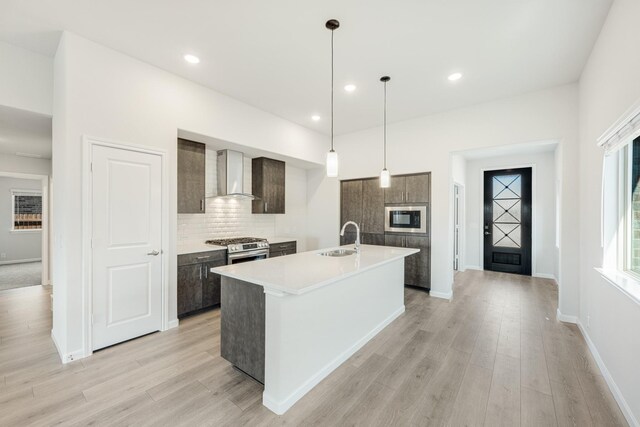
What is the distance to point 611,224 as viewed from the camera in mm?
2385

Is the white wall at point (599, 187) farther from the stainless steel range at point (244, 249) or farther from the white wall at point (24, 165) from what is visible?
the white wall at point (24, 165)

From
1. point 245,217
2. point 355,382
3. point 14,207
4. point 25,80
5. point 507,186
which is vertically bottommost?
point 355,382

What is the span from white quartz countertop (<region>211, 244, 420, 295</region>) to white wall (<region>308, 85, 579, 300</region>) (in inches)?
78.3

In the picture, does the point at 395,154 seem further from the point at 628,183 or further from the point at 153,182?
the point at 153,182

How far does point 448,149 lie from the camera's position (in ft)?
14.5

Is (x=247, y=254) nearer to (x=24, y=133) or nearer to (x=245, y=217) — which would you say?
(x=245, y=217)

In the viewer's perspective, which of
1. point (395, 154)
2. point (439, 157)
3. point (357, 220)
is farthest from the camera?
point (357, 220)

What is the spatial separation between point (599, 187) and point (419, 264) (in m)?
2.58

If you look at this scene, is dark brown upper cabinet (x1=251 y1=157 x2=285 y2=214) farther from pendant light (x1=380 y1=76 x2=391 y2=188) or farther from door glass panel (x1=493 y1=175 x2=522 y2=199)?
door glass panel (x1=493 y1=175 x2=522 y2=199)

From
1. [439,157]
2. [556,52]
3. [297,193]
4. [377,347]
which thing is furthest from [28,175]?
[556,52]

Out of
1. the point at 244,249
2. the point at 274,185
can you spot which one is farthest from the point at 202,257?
the point at 274,185

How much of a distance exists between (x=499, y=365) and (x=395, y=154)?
11.4 ft

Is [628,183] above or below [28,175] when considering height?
below

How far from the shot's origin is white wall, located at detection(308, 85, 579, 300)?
3.46 metres
